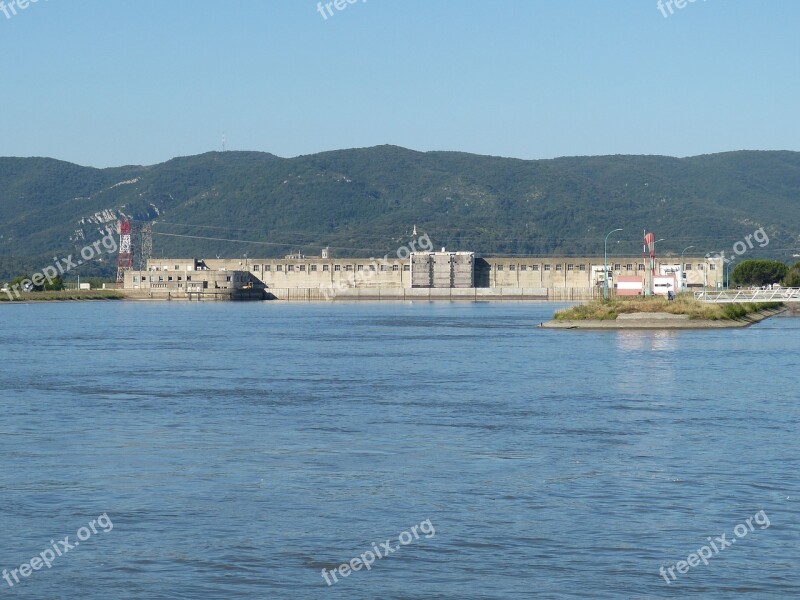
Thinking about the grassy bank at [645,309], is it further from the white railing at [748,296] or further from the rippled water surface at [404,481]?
the rippled water surface at [404,481]

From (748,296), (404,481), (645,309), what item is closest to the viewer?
(404,481)

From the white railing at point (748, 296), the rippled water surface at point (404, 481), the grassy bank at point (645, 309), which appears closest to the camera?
the rippled water surface at point (404, 481)

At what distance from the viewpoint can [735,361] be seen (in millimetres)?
57062

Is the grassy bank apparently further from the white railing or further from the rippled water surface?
the rippled water surface

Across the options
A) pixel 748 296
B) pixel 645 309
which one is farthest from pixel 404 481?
pixel 748 296

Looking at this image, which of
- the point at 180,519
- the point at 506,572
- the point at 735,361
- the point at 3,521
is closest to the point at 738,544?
the point at 506,572

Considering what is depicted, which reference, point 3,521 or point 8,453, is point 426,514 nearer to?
point 3,521

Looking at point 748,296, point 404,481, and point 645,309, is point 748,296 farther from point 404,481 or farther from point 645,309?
point 404,481

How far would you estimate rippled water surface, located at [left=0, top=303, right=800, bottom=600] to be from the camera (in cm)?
1728

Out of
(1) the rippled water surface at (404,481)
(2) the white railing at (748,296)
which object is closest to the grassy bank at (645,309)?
(2) the white railing at (748,296)

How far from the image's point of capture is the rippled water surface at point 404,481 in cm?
1728

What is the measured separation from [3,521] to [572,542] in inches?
366

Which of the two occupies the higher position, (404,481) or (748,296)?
(748,296)

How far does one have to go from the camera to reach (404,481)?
23.9m
